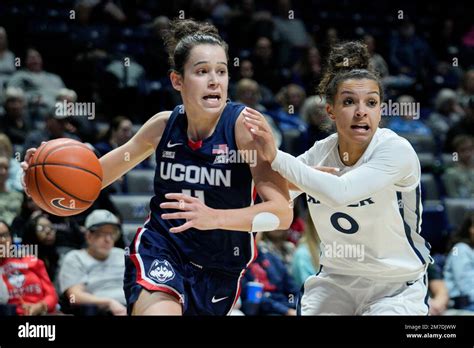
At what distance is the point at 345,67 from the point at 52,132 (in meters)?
3.17

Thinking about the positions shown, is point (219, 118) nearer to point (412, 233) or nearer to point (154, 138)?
point (154, 138)

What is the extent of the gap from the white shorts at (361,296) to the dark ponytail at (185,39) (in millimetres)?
1187

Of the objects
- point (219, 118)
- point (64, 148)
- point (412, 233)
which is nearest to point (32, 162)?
point (64, 148)

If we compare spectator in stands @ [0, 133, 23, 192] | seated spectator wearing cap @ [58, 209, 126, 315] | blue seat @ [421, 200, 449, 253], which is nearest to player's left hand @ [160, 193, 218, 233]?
seated spectator wearing cap @ [58, 209, 126, 315]

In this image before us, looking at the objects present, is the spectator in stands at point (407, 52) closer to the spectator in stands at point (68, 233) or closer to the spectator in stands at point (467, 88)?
the spectator in stands at point (467, 88)

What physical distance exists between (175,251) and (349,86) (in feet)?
3.54

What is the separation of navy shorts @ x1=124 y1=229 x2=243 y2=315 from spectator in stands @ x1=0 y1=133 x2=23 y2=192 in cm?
265

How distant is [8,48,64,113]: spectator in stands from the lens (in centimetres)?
768

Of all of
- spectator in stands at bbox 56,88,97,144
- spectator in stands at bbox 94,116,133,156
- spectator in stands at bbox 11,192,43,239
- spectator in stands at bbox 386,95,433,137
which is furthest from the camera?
spectator in stands at bbox 386,95,433,137

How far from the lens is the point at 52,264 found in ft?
20.3

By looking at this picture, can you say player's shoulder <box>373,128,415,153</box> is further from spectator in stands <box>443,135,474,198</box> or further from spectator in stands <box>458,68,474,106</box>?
spectator in stands <box>458,68,474,106</box>

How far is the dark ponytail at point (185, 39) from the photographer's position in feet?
13.9

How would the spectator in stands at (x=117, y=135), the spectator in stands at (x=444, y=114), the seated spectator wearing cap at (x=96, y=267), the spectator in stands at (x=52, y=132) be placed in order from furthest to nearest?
1. the spectator in stands at (x=444, y=114)
2. the spectator in stands at (x=117, y=135)
3. the spectator in stands at (x=52, y=132)
4. the seated spectator wearing cap at (x=96, y=267)

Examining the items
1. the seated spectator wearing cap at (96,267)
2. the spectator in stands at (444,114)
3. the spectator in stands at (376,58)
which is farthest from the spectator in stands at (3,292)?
the spectator in stands at (444,114)
